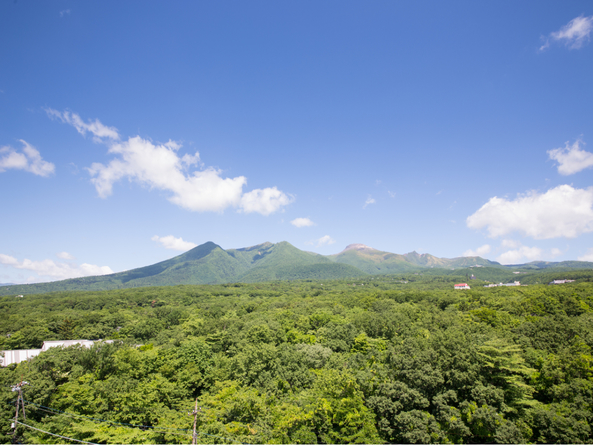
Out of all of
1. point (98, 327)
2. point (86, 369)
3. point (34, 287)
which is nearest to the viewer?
point (86, 369)

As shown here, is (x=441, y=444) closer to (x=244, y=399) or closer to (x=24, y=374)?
(x=244, y=399)

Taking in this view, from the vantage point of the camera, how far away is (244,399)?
17953 millimetres

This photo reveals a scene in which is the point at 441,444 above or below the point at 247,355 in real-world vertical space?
below

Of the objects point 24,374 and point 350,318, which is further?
point 350,318

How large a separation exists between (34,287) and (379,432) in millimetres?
239804

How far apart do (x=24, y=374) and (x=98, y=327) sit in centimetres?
2998

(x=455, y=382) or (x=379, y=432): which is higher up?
(x=455, y=382)

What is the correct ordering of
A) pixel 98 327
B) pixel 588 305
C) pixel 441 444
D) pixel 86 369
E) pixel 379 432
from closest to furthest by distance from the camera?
pixel 441 444
pixel 379 432
pixel 86 369
pixel 588 305
pixel 98 327

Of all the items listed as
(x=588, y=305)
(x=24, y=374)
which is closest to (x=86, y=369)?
(x=24, y=374)

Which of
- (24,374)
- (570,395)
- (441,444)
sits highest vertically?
(24,374)

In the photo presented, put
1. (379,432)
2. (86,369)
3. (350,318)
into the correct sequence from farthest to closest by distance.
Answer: (350,318), (86,369), (379,432)

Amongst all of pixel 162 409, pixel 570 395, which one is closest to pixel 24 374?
pixel 162 409

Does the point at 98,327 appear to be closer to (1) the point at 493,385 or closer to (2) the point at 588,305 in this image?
(1) the point at 493,385

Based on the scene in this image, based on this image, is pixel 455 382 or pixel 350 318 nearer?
pixel 455 382
